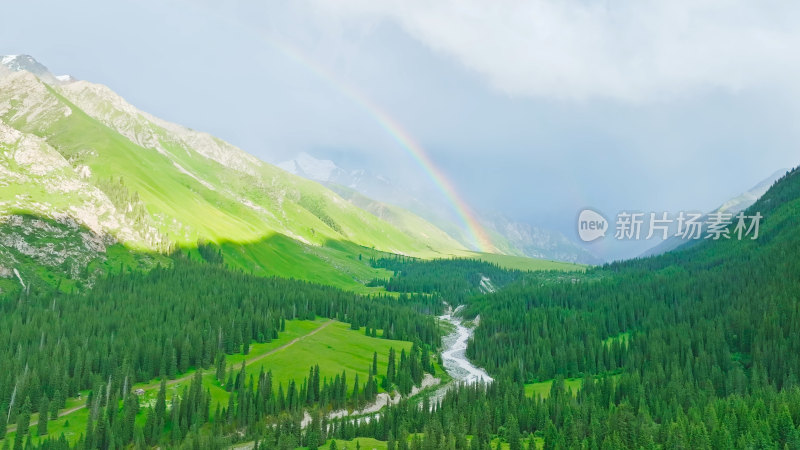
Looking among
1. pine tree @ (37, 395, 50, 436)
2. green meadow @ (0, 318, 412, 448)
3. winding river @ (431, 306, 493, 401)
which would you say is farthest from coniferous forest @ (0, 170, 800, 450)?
winding river @ (431, 306, 493, 401)

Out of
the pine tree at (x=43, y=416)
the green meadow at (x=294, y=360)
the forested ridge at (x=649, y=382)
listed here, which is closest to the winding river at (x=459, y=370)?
the forested ridge at (x=649, y=382)

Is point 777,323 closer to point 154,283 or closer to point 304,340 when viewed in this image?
point 304,340

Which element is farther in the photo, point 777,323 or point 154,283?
point 154,283

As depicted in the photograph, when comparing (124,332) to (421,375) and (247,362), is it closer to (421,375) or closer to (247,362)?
(247,362)

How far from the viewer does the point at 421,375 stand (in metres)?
153

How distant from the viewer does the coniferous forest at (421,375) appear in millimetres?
96125

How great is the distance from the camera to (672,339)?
162 metres

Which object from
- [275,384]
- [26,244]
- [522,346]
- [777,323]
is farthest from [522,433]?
[26,244]

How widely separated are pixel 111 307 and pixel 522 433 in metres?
127

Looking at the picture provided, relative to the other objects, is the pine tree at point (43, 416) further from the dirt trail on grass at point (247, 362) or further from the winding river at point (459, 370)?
the winding river at point (459, 370)

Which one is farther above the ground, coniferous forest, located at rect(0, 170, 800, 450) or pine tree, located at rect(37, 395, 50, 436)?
coniferous forest, located at rect(0, 170, 800, 450)

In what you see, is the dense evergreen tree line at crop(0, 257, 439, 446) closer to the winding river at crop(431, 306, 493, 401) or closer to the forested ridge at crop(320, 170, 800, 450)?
the winding river at crop(431, 306, 493, 401)

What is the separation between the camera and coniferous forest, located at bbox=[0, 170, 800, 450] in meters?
96.1

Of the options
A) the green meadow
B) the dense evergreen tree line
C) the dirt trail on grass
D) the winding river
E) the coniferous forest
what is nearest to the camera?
the coniferous forest
